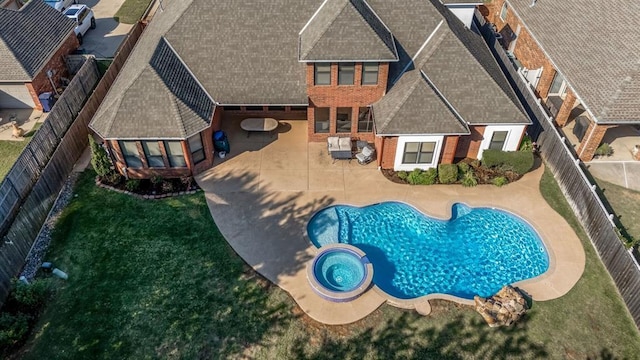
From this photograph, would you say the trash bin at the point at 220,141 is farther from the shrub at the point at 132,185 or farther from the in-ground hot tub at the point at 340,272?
the in-ground hot tub at the point at 340,272

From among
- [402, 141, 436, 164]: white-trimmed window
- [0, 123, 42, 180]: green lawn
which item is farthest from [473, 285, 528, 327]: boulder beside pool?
[0, 123, 42, 180]: green lawn

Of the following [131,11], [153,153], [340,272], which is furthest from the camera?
[131,11]

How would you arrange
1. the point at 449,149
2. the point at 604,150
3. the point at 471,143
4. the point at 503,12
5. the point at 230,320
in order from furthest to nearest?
the point at 503,12, the point at 604,150, the point at 471,143, the point at 449,149, the point at 230,320

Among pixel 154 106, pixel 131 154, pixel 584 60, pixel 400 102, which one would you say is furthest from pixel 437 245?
pixel 131 154

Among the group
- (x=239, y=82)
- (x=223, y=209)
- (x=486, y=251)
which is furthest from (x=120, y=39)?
(x=486, y=251)

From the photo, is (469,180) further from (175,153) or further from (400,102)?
(175,153)

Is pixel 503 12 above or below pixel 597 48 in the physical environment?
below

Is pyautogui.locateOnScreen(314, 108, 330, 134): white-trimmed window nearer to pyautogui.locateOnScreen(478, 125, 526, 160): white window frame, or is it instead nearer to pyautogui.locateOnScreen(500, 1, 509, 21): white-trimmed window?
pyautogui.locateOnScreen(478, 125, 526, 160): white window frame
